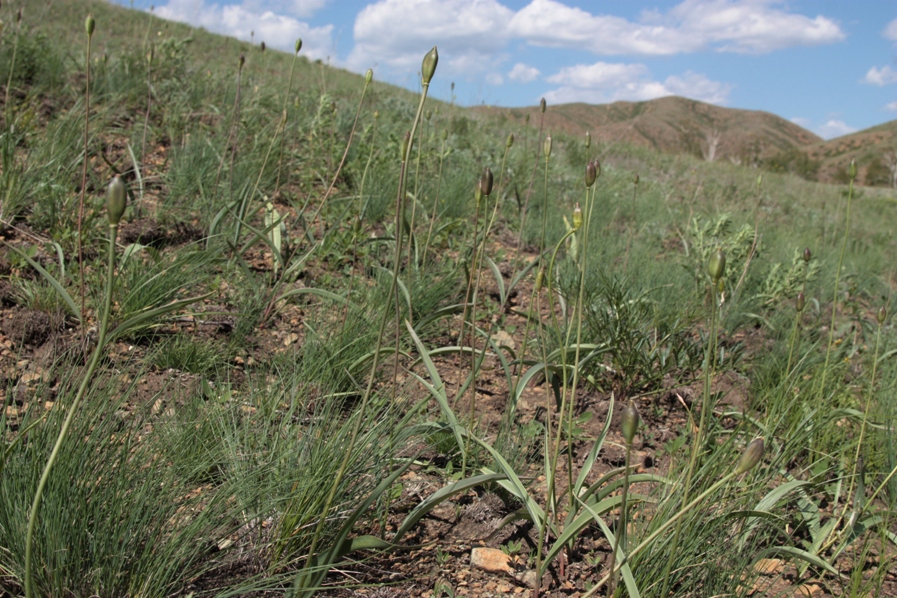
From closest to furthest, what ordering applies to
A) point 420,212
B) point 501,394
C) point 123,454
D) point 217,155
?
point 123,454, point 501,394, point 217,155, point 420,212

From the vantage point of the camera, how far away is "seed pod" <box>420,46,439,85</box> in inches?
43.4

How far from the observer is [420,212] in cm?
388

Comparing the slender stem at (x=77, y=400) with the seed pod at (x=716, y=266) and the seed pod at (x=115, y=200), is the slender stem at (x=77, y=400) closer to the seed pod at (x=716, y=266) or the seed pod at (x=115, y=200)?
the seed pod at (x=115, y=200)

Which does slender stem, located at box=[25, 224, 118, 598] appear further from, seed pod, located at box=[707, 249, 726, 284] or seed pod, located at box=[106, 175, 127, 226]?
seed pod, located at box=[707, 249, 726, 284]

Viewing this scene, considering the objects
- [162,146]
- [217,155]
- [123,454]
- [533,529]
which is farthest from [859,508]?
[162,146]

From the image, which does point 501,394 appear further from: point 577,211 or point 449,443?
point 577,211

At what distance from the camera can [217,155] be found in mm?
3354

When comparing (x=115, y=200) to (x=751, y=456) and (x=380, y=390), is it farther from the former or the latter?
(x=380, y=390)

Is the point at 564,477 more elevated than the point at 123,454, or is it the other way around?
the point at 123,454

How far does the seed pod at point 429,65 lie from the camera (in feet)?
3.62

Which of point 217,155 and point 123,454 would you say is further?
point 217,155

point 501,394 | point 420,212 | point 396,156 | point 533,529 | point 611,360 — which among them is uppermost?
point 396,156

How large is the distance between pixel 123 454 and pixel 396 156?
10.8 feet

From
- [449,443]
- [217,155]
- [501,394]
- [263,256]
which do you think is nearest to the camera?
[449,443]
